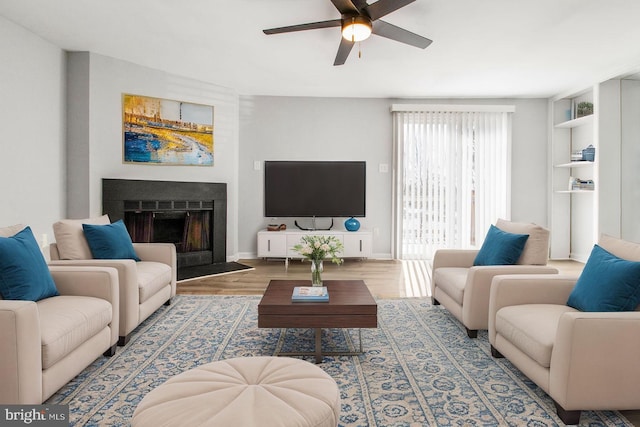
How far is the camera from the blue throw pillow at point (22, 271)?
2088mm

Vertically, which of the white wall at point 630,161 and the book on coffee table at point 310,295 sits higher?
the white wall at point 630,161

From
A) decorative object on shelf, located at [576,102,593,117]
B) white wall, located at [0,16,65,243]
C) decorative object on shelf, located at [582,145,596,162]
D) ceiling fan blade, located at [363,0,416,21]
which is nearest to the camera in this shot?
ceiling fan blade, located at [363,0,416,21]

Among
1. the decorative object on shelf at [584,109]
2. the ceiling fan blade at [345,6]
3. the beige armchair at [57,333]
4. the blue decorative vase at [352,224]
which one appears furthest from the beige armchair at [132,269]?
the decorative object on shelf at [584,109]

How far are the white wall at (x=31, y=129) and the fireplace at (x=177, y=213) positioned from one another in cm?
60

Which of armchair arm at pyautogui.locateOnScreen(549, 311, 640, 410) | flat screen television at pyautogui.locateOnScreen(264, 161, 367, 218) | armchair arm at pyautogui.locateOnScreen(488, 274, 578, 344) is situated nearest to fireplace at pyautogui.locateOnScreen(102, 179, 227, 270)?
flat screen television at pyautogui.locateOnScreen(264, 161, 367, 218)

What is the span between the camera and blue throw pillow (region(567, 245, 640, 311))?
1.95 metres

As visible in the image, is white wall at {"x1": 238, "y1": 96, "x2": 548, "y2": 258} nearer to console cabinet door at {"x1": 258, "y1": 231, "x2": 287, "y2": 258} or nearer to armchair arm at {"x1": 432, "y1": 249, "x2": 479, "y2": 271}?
console cabinet door at {"x1": 258, "y1": 231, "x2": 287, "y2": 258}

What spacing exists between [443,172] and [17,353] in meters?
5.88

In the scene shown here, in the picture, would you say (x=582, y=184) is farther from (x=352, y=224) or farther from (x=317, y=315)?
(x=317, y=315)

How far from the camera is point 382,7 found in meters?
2.73

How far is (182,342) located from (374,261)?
153 inches

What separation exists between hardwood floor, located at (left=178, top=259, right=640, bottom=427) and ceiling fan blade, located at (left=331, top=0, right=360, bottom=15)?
2.69 m

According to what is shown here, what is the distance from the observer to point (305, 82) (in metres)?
5.59

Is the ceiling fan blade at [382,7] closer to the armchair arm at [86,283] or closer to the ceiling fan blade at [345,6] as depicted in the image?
the ceiling fan blade at [345,6]
